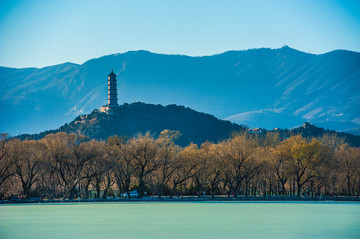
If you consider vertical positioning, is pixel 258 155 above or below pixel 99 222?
above

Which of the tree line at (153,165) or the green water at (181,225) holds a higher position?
the tree line at (153,165)

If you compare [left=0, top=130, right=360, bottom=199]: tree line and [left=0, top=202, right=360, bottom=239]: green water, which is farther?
[left=0, top=130, right=360, bottom=199]: tree line

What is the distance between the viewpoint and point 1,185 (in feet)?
286

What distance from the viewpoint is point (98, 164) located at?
90438mm

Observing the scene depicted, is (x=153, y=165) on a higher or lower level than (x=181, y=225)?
higher

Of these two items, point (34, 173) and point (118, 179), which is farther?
point (118, 179)

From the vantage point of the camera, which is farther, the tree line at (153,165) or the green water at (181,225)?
the tree line at (153,165)

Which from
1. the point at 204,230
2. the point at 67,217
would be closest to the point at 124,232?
the point at 204,230

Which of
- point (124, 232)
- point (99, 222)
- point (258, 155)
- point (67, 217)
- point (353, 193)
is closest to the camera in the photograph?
point (124, 232)

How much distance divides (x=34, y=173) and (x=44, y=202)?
4.56m

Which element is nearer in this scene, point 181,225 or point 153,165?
point 181,225

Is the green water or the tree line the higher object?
the tree line

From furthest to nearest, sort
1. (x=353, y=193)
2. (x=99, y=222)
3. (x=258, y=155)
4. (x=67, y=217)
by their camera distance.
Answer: (x=353, y=193) < (x=258, y=155) < (x=67, y=217) < (x=99, y=222)

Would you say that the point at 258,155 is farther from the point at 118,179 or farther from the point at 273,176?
the point at 118,179
